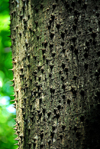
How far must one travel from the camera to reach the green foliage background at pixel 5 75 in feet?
10.9

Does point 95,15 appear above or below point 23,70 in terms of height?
above

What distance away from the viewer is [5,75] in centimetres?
365

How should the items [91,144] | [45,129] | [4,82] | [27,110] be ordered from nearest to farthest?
[91,144]
[45,129]
[27,110]
[4,82]

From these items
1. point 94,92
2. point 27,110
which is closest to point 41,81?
point 27,110

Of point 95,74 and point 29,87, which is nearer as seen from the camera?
point 95,74

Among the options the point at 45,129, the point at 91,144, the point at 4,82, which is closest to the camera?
the point at 91,144

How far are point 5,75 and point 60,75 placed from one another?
267 cm

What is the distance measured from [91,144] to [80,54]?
1.91 feet

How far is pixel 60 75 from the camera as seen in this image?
1.18 m

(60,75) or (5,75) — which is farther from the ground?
(5,75)

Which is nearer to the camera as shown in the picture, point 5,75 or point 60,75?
point 60,75

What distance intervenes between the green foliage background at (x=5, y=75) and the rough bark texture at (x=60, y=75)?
197 cm

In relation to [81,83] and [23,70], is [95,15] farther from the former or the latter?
[23,70]

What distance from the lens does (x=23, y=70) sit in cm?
135
